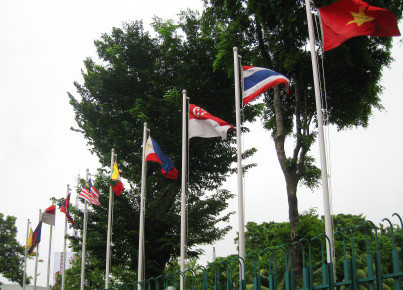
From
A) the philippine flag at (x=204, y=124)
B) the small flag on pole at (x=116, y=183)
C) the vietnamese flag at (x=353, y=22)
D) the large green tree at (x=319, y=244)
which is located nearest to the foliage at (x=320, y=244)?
the large green tree at (x=319, y=244)

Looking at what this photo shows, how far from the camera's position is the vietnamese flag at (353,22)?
9.39 meters

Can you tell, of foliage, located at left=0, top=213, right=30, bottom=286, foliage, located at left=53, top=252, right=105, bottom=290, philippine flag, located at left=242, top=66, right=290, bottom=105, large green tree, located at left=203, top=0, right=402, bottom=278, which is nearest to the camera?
philippine flag, located at left=242, top=66, right=290, bottom=105

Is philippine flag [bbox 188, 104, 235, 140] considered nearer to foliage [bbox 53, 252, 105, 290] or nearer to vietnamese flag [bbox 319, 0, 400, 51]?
vietnamese flag [bbox 319, 0, 400, 51]

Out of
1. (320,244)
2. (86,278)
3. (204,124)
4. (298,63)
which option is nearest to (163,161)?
(204,124)

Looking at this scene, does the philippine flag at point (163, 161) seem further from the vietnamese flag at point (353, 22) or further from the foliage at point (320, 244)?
the foliage at point (320, 244)

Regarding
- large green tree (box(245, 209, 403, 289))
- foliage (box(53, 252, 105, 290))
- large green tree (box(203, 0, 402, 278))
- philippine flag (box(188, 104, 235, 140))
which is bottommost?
foliage (box(53, 252, 105, 290))

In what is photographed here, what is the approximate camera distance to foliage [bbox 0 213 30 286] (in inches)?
1695

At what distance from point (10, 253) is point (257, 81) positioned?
39835mm

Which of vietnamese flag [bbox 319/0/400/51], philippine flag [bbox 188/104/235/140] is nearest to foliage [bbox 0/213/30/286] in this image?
philippine flag [bbox 188/104/235/140]

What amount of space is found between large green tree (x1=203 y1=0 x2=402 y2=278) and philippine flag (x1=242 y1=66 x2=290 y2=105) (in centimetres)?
647

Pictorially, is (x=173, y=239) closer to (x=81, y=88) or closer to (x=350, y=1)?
(x=81, y=88)

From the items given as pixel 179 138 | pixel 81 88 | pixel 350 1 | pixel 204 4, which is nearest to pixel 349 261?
pixel 350 1

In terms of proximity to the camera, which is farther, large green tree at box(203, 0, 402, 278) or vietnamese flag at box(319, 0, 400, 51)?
large green tree at box(203, 0, 402, 278)

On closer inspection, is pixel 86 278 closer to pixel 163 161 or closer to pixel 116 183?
pixel 116 183
